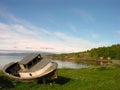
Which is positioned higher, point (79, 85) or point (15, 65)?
point (15, 65)

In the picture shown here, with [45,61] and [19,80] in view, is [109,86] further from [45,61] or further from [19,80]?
[19,80]

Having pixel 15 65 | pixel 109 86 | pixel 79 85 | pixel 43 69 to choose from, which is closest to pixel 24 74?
pixel 43 69

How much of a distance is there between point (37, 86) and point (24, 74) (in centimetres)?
330

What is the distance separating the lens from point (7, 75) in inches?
1187

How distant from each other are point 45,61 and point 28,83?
12.7 ft

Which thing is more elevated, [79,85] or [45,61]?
[45,61]

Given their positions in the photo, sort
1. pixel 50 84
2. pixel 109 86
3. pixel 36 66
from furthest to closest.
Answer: pixel 36 66, pixel 50 84, pixel 109 86

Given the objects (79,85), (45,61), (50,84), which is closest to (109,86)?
(79,85)

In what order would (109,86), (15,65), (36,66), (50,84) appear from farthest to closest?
1. (15,65)
2. (36,66)
3. (50,84)
4. (109,86)

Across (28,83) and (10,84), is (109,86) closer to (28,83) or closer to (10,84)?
(28,83)

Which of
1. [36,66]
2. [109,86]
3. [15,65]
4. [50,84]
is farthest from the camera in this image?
[15,65]

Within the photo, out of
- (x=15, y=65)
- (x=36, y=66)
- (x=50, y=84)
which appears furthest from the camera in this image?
(x=15, y=65)

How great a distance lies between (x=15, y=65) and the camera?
34344 mm

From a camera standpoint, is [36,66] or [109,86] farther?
[36,66]
